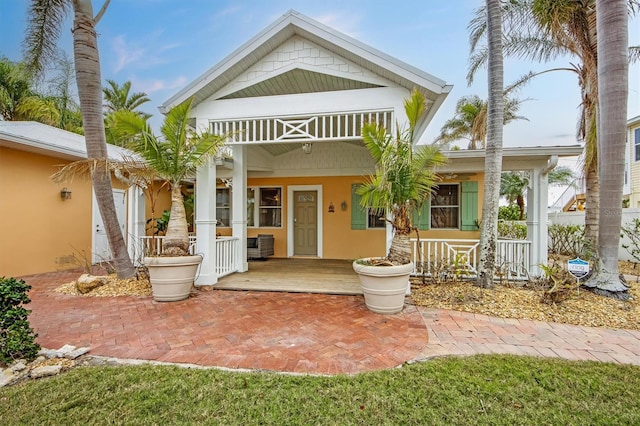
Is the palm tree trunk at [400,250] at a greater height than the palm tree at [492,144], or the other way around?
the palm tree at [492,144]

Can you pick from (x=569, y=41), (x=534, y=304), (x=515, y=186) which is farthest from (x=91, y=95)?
(x=515, y=186)

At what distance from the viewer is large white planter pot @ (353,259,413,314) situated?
4.38 metres

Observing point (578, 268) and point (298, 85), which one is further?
point (298, 85)

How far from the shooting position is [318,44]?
219 inches

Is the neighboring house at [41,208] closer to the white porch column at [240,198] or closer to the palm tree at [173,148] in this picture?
the palm tree at [173,148]

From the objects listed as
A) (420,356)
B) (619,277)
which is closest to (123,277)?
(420,356)

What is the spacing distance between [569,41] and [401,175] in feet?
20.4

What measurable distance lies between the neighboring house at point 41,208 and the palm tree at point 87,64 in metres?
1.59

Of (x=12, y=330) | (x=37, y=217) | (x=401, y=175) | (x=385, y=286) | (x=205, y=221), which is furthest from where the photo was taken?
(x=37, y=217)

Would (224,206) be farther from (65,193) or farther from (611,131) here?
(611,131)

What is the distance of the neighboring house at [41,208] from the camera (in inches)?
258

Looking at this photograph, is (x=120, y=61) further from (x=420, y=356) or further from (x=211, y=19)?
(x=420, y=356)

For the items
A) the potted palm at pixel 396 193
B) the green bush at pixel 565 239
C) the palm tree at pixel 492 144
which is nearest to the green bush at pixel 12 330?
the potted palm at pixel 396 193

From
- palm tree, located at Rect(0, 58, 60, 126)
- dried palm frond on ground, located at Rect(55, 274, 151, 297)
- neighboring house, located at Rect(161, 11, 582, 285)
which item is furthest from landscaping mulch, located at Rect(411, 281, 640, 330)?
palm tree, located at Rect(0, 58, 60, 126)
